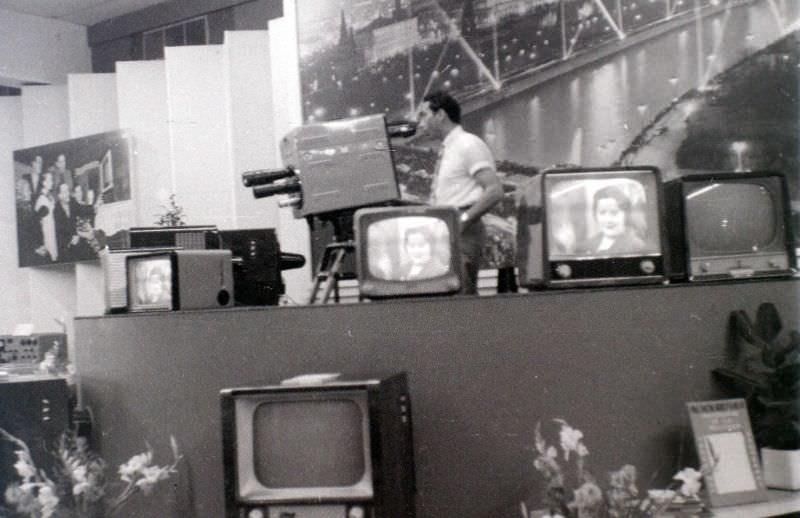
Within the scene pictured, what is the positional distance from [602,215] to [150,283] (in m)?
1.37

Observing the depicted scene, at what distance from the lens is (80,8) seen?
7.13m

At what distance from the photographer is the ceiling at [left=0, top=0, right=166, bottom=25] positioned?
22.1 ft

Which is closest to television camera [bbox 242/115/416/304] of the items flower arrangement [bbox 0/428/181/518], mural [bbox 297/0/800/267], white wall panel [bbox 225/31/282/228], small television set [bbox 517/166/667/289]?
small television set [bbox 517/166/667/289]

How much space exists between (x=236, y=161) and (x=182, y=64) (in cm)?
94

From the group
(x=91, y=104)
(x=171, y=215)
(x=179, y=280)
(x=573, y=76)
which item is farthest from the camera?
(x=91, y=104)

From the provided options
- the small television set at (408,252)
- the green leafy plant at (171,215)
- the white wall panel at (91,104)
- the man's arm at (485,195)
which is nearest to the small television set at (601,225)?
the small television set at (408,252)

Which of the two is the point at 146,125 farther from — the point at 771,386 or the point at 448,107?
the point at 771,386

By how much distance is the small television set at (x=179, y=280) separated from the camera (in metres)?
2.54

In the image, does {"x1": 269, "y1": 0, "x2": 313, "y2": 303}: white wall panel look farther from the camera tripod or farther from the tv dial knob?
the tv dial knob

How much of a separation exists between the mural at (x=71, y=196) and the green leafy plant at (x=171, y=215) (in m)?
0.40

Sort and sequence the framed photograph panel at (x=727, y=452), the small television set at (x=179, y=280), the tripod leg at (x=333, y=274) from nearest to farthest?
the framed photograph panel at (x=727, y=452) < the small television set at (x=179, y=280) < the tripod leg at (x=333, y=274)

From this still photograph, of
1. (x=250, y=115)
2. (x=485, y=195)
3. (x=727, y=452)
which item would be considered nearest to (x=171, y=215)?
(x=250, y=115)

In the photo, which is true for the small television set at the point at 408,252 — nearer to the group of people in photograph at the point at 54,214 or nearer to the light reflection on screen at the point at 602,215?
the light reflection on screen at the point at 602,215

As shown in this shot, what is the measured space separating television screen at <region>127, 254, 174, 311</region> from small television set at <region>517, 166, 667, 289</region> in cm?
111
